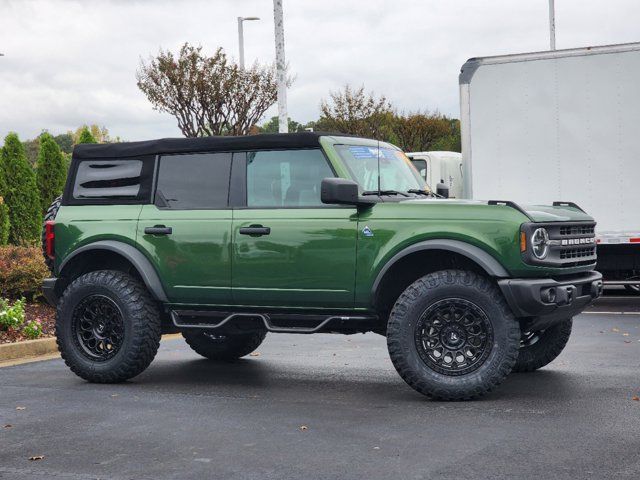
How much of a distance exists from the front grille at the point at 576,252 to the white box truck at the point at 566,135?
20.7 ft

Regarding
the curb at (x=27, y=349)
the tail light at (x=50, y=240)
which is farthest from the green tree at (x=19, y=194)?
the tail light at (x=50, y=240)

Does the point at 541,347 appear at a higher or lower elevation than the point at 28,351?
higher

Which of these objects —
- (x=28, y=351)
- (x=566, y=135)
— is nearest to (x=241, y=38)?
(x=566, y=135)

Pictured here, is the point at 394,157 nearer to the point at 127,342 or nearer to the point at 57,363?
the point at 127,342

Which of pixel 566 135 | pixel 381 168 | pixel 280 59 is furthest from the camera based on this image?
pixel 280 59

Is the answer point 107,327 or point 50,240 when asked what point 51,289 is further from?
point 107,327

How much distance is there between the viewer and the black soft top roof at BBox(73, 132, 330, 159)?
859 cm

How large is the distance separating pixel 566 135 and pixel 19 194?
509 inches

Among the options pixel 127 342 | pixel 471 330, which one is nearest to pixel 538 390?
pixel 471 330

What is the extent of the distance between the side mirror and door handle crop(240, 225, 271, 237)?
0.69 meters

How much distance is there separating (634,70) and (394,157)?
271 inches

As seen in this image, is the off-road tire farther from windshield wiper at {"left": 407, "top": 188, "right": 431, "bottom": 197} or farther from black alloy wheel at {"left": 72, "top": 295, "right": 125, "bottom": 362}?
windshield wiper at {"left": 407, "top": 188, "right": 431, "bottom": 197}

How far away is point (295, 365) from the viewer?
33.2 feet

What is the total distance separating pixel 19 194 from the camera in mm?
22844
